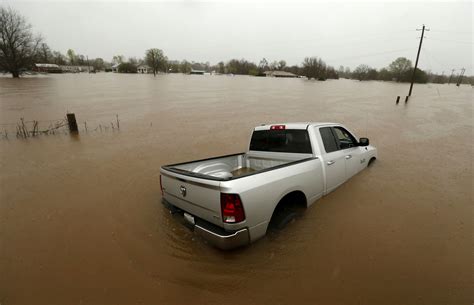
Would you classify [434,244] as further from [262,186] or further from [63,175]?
[63,175]

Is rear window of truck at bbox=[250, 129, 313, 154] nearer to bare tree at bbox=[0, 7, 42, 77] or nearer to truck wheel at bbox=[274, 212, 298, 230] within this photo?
truck wheel at bbox=[274, 212, 298, 230]

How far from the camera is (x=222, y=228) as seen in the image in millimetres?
2865

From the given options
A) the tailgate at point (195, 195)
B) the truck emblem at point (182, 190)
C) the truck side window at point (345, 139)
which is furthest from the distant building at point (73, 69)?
the truck side window at point (345, 139)

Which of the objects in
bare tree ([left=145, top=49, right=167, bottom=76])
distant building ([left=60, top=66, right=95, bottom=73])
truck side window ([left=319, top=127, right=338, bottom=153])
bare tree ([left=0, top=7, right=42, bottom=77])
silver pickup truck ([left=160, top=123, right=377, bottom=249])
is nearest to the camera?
silver pickup truck ([left=160, top=123, right=377, bottom=249])

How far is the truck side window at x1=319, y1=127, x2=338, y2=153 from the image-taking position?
14.1 feet

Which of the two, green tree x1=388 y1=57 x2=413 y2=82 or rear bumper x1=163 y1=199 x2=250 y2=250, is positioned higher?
green tree x1=388 y1=57 x2=413 y2=82

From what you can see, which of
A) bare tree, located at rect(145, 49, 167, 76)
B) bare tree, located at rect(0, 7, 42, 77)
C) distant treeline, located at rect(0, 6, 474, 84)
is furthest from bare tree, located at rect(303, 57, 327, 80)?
bare tree, located at rect(0, 7, 42, 77)

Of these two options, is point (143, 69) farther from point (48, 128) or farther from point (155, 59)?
point (48, 128)

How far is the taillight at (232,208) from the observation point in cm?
269

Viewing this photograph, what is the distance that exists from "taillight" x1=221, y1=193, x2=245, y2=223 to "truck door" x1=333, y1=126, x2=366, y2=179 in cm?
299

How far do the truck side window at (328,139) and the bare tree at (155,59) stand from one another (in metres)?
132

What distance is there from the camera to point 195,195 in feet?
9.96

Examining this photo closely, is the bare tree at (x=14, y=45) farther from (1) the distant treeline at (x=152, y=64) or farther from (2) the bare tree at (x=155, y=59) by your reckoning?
(2) the bare tree at (x=155, y=59)

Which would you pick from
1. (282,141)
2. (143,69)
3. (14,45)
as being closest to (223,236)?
(282,141)
